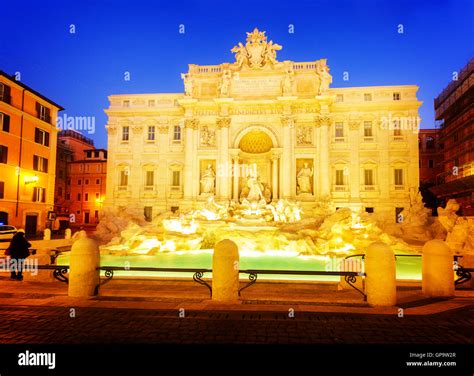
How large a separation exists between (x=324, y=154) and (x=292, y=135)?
11.2 ft

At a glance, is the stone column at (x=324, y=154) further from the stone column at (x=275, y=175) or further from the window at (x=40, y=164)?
the window at (x=40, y=164)

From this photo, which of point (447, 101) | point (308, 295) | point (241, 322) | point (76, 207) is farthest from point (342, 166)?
point (76, 207)

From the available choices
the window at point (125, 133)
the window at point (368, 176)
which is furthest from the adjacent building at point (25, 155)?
the window at point (368, 176)

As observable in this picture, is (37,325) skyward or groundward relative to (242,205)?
groundward

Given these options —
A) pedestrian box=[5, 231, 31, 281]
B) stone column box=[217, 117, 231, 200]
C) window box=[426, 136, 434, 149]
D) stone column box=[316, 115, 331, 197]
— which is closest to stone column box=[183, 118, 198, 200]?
stone column box=[217, 117, 231, 200]

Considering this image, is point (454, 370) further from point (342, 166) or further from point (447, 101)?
point (447, 101)

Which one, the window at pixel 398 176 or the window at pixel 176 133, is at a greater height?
the window at pixel 176 133

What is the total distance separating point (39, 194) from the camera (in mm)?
30781

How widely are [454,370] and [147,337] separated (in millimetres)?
4167

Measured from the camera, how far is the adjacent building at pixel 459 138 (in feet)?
91.9

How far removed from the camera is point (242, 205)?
27.6 metres

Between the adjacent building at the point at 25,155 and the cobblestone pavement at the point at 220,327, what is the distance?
83.4ft

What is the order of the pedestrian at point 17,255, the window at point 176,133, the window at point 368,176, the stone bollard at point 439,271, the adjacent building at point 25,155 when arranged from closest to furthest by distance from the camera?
1. the stone bollard at point 439,271
2. the pedestrian at point 17,255
3. the adjacent building at point 25,155
4. the window at point 368,176
5. the window at point 176,133

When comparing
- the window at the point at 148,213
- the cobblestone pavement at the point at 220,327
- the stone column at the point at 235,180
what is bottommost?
the cobblestone pavement at the point at 220,327
